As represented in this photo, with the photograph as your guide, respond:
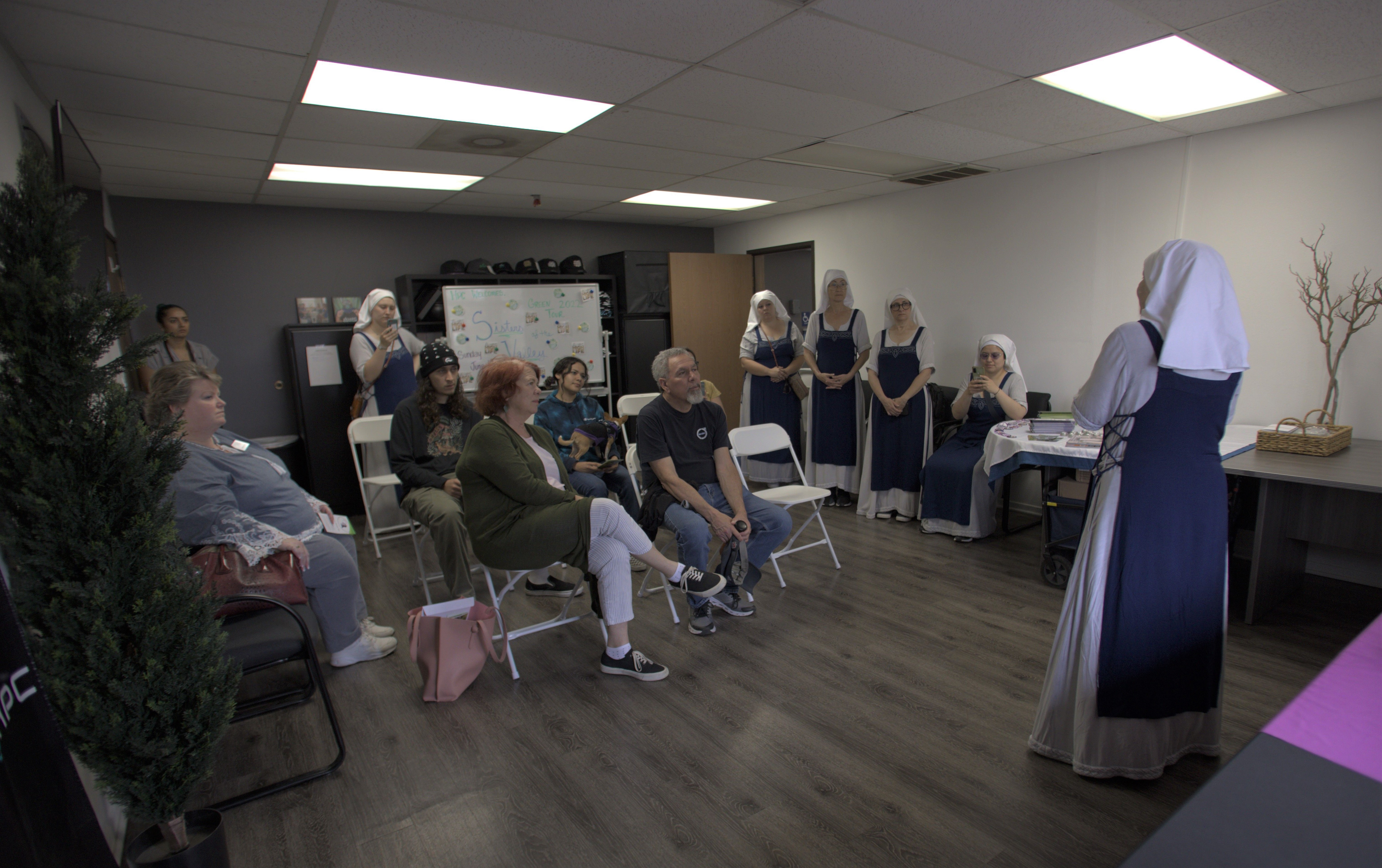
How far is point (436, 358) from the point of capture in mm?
3646

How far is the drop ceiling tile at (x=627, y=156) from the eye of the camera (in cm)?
383

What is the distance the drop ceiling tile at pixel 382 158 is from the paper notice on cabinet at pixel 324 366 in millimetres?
1619

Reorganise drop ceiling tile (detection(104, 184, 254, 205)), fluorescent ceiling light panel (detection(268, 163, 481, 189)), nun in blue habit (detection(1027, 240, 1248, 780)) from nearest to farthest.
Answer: nun in blue habit (detection(1027, 240, 1248, 780)) < fluorescent ceiling light panel (detection(268, 163, 481, 189)) < drop ceiling tile (detection(104, 184, 254, 205))

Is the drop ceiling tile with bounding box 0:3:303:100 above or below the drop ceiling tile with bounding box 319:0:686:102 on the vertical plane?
below

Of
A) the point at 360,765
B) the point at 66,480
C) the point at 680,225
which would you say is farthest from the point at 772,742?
the point at 680,225

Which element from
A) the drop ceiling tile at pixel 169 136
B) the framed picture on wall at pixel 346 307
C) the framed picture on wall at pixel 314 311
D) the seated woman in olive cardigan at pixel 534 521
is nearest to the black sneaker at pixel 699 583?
the seated woman in olive cardigan at pixel 534 521

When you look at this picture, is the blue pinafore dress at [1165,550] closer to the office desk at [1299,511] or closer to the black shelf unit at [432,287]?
the office desk at [1299,511]

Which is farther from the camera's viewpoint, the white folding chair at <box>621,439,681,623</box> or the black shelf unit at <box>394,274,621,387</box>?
the black shelf unit at <box>394,274,621,387</box>

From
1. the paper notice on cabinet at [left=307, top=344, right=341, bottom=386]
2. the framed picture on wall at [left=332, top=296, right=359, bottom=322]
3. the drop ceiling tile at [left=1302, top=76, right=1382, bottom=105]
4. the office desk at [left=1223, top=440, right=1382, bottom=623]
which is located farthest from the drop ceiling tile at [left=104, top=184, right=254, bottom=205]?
the drop ceiling tile at [left=1302, top=76, right=1382, bottom=105]

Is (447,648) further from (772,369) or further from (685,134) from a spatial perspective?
(772,369)

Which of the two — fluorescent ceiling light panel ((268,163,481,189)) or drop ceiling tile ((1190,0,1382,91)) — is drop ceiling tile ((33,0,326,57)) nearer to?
fluorescent ceiling light panel ((268,163,481,189))

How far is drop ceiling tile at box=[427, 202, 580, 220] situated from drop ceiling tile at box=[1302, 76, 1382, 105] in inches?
198

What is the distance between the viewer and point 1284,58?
282cm

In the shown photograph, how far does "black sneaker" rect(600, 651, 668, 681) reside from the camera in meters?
2.80
